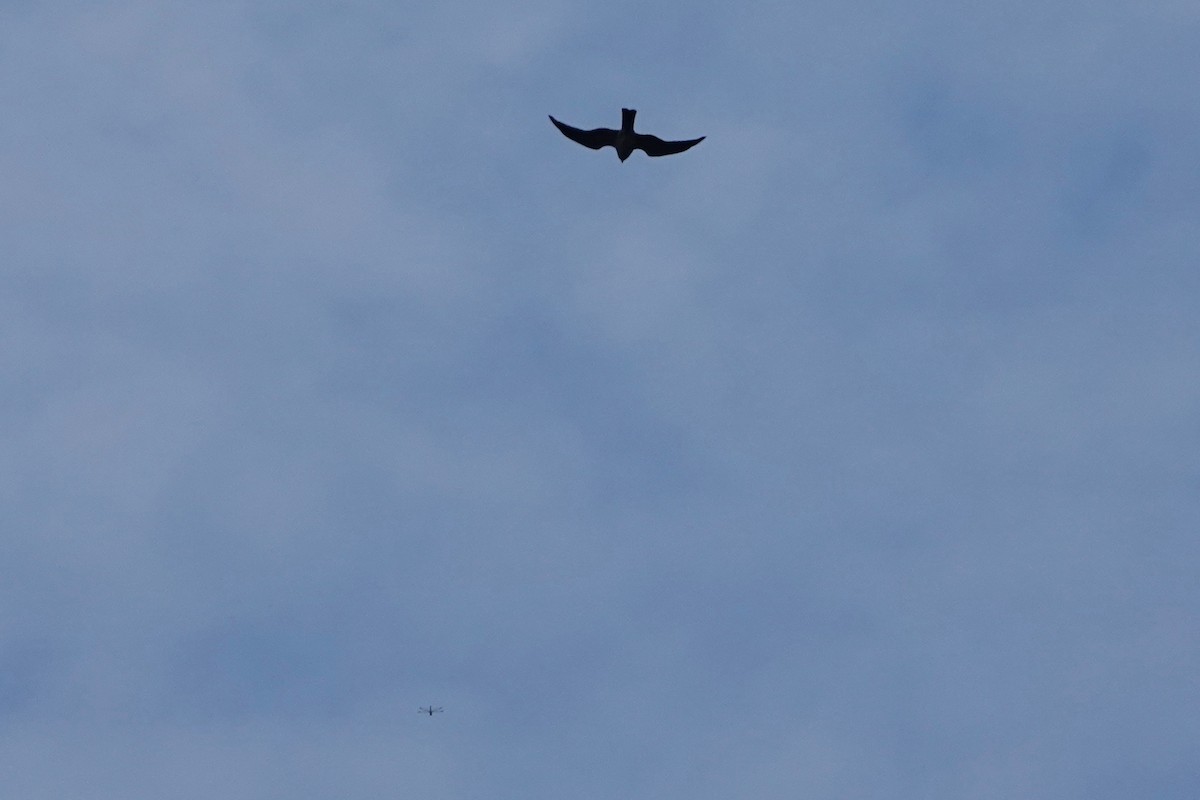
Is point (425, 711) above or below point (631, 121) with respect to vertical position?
below

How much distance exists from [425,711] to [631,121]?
Answer: 71156 mm

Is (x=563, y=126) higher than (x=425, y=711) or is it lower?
higher

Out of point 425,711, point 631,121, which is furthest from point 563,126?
point 425,711

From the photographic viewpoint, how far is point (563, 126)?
11669cm

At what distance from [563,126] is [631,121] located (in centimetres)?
431

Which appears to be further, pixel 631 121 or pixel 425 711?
pixel 425 711

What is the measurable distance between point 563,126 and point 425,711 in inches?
2718

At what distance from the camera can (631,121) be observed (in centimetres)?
11506

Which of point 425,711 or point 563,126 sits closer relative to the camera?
point 563,126

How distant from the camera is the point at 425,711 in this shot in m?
169

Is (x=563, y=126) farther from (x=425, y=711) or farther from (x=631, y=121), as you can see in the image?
(x=425, y=711)
